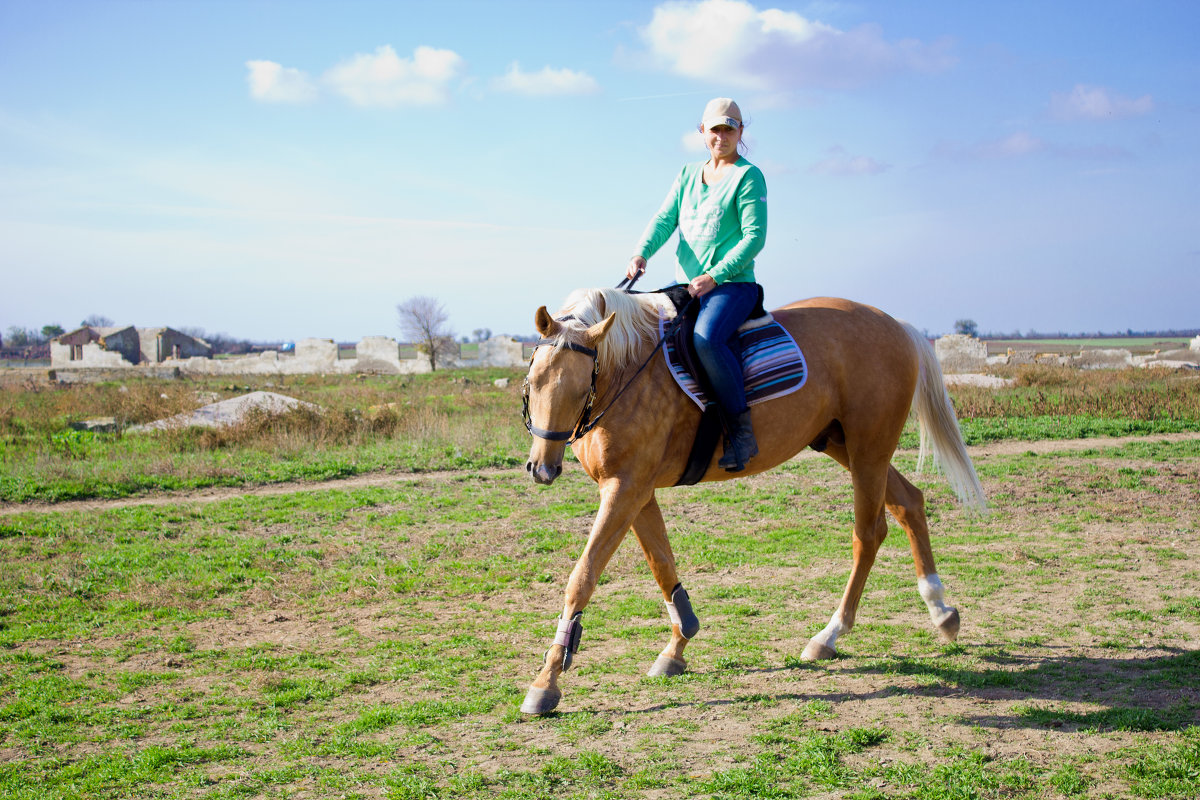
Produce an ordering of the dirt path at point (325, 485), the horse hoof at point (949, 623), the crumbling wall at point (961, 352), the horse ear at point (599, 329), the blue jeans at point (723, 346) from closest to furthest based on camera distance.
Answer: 1. the horse ear at point (599, 329)
2. the blue jeans at point (723, 346)
3. the horse hoof at point (949, 623)
4. the dirt path at point (325, 485)
5. the crumbling wall at point (961, 352)

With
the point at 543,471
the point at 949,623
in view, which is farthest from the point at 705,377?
the point at 949,623

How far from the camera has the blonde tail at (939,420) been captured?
577 cm

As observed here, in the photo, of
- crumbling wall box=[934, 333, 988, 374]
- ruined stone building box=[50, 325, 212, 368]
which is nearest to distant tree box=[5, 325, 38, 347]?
ruined stone building box=[50, 325, 212, 368]

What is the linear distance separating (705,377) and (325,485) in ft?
29.6

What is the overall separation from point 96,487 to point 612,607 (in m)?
9.08

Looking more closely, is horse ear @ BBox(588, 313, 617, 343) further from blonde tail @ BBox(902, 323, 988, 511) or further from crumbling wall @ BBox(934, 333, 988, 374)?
crumbling wall @ BBox(934, 333, 988, 374)

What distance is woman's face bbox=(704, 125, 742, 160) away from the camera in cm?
493

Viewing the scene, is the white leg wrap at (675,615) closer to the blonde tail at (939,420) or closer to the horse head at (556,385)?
the horse head at (556,385)

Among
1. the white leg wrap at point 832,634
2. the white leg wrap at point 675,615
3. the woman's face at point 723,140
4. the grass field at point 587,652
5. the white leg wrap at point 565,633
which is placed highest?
the woman's face at point 723,140

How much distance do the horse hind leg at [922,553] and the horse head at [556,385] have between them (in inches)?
101

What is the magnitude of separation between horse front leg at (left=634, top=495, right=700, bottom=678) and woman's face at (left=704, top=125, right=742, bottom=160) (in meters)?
2.19

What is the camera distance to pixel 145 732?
429 centimetres

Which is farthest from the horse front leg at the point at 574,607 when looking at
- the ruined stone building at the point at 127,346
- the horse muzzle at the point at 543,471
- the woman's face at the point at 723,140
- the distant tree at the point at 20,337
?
the distant tree at the point at 20,337

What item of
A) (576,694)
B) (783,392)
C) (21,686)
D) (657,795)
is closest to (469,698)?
(576,694)
